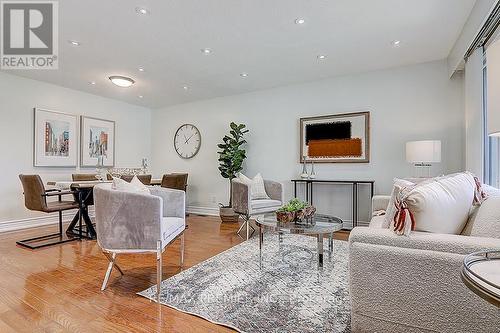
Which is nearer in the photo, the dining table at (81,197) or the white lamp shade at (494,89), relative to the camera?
the white lamp shade at (494,89)

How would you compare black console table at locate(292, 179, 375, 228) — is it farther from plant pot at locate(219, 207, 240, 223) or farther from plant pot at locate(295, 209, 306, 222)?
plant pot at locate(295, 209, 306, 222)

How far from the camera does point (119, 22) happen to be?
284cm

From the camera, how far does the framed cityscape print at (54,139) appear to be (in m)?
4.64

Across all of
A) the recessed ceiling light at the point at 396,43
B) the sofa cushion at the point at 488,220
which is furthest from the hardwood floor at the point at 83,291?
the recessed ceiling light at the point at 396,43

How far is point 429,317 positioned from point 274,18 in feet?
9.05

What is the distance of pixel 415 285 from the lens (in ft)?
4.16

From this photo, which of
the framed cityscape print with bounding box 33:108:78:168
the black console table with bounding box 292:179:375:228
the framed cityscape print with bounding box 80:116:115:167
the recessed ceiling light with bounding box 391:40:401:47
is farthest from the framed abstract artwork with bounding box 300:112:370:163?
the framed cityscape print with bounding box 33:108:78:168

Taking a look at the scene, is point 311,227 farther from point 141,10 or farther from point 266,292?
point 141,10

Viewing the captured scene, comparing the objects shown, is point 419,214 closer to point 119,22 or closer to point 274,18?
point 274,18

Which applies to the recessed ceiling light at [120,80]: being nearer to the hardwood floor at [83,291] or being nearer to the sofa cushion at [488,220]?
the hardwood floor at [83,291]

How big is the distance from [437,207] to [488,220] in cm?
25

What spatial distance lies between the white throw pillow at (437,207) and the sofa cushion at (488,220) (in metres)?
0.08

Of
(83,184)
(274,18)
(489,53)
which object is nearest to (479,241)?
(489,53)

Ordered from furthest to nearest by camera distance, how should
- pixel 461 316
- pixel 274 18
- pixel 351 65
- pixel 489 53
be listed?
pixel 351 65 → pixel 274 18 → pixel 461 316 → pixel 489 53
